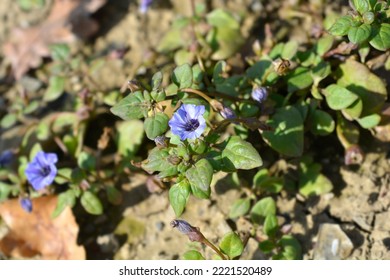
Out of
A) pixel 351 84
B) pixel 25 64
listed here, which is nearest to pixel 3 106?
pixel 25 64

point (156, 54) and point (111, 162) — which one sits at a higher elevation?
point (156, 54)

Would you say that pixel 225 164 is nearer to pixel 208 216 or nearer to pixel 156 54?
Result: pixel 208 216

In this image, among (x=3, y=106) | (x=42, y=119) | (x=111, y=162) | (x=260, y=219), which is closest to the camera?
(x=260, y=219)

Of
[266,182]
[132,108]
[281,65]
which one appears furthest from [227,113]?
[266,182]

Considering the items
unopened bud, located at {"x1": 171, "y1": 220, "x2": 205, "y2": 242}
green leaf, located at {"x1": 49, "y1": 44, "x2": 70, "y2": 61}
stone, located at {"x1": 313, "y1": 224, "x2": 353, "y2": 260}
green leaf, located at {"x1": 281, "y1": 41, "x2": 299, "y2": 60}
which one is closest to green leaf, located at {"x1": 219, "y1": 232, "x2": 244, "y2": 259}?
unopened bud, located at {"x1": 171, "y1": 220, "x2": 205, "y2": 242}

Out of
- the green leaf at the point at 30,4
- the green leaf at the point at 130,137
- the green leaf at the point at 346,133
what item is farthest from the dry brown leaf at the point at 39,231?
the green leaf at the point at 30,4

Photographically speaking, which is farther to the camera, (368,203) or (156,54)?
(156,54)

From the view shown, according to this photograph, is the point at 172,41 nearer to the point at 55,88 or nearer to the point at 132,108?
the point at 55,88
